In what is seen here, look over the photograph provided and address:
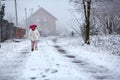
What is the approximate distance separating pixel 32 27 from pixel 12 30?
74.8 feet

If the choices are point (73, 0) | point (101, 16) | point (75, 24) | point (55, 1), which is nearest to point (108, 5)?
point (101, 16)

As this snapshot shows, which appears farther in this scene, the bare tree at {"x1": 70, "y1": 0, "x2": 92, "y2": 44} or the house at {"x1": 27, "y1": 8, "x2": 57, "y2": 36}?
the house at {"x1": 27, "y1": 8, "x2": 57, "y2": 36}

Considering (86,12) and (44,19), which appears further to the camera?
(44,19)

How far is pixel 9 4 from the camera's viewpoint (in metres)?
85.1

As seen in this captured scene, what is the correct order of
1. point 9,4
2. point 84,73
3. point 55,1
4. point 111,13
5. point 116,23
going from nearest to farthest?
1. point 84,73
2. point 111,13
3. point 116,23
4. point 9,4
5. point 55,1

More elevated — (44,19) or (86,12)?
(44,19)

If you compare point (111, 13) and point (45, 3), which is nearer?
point (111, 13)

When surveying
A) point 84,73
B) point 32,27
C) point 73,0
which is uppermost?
point 73,0

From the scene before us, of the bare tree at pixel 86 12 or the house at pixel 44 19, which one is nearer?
the bare tree at pixel 86 12

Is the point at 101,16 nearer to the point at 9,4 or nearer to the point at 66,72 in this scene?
the point at 66,72

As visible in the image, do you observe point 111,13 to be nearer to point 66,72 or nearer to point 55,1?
point 66,72

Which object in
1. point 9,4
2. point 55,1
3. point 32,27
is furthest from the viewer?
point 55,1

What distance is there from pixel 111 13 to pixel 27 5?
9013 cm

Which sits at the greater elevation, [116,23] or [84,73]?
[116,23]
